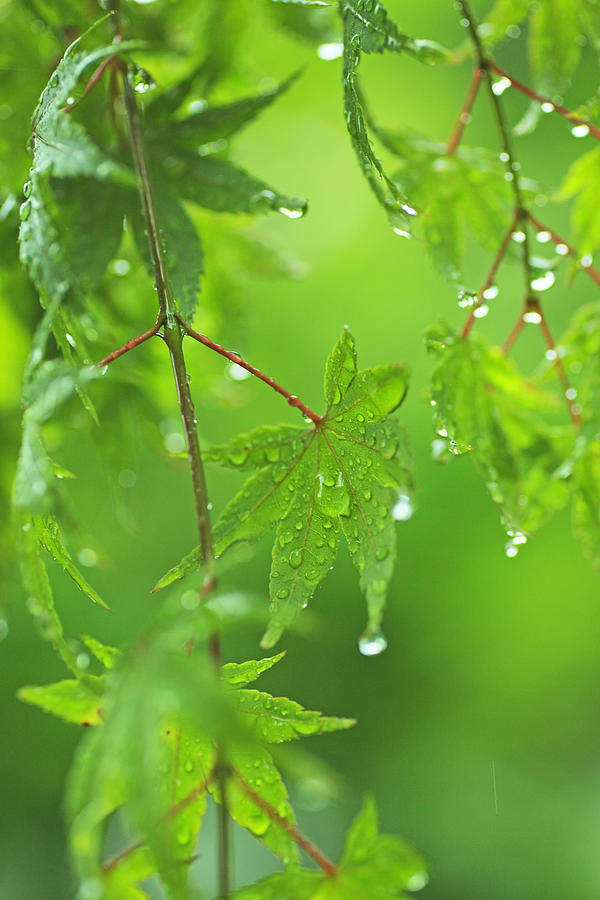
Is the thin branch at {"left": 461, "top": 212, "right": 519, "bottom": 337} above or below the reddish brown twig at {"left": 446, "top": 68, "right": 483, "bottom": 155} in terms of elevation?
below

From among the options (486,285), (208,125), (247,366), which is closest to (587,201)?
(486,285)

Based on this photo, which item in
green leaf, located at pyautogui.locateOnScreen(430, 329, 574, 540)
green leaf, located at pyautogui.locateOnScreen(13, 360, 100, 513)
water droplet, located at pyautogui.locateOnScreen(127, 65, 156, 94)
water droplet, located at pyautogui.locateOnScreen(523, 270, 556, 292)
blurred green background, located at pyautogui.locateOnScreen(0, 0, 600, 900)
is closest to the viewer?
green leaf, located at pyautogui.locateOnScreen(13, 360, 100, 513)

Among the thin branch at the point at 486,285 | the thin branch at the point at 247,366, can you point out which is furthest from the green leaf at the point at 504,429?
the thin branch at the point at 247,366

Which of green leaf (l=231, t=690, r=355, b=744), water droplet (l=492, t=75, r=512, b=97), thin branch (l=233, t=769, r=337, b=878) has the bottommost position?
thin branch (l=233, t=769, r=337, b=878)

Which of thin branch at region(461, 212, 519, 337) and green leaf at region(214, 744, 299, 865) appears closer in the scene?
green leaf at region(214, 744, 299, 865)

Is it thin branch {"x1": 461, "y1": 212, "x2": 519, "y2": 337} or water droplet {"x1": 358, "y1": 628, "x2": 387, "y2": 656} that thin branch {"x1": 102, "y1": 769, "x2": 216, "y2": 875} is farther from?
thin branch {"x1": 461, "y1": 212, "x2": 519, "y2": 337}

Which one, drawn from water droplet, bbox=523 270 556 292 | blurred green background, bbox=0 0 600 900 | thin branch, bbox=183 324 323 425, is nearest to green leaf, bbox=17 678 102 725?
thin branch, bbox=183 324 323 425

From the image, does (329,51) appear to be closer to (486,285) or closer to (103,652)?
(486,285)
